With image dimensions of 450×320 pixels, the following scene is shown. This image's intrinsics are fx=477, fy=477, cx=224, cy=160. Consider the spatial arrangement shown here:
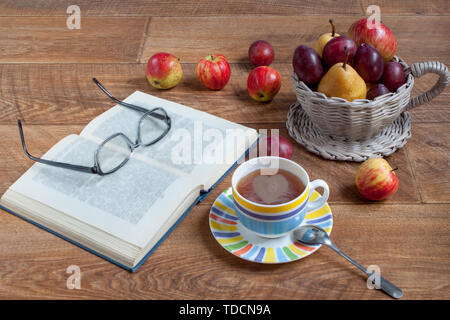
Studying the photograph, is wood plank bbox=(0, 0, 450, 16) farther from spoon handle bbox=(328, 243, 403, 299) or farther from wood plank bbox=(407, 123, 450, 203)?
spoon handle bbox=(328, 243, 403, 299)

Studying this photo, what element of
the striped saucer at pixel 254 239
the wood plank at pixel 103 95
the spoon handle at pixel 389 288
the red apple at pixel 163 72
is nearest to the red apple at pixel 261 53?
the wood plank at pixel 103 95

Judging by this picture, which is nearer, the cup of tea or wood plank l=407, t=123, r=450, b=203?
the cup of tea

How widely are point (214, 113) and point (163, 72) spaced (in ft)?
0.53

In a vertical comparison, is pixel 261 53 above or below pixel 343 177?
above

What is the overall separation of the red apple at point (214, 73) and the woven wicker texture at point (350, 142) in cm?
21

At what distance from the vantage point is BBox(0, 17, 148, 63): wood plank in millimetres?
1295

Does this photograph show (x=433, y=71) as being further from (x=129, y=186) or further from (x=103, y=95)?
(x=103, y=95)

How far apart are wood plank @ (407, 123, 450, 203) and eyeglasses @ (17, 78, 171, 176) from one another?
493 mm

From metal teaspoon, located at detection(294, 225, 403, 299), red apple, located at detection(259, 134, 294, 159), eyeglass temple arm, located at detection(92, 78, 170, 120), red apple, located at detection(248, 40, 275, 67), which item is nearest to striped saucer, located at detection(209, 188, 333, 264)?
metal teaspoon, located at detection(294, 225, 403, 299)

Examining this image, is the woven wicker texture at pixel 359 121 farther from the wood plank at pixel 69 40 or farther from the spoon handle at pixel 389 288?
the wood plank at pixel 69 40

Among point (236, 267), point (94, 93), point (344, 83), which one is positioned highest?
point (344, 83)

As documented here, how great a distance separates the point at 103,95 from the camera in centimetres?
114

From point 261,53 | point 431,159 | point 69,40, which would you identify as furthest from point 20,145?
point 431,159

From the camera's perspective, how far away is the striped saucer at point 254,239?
0.72m
